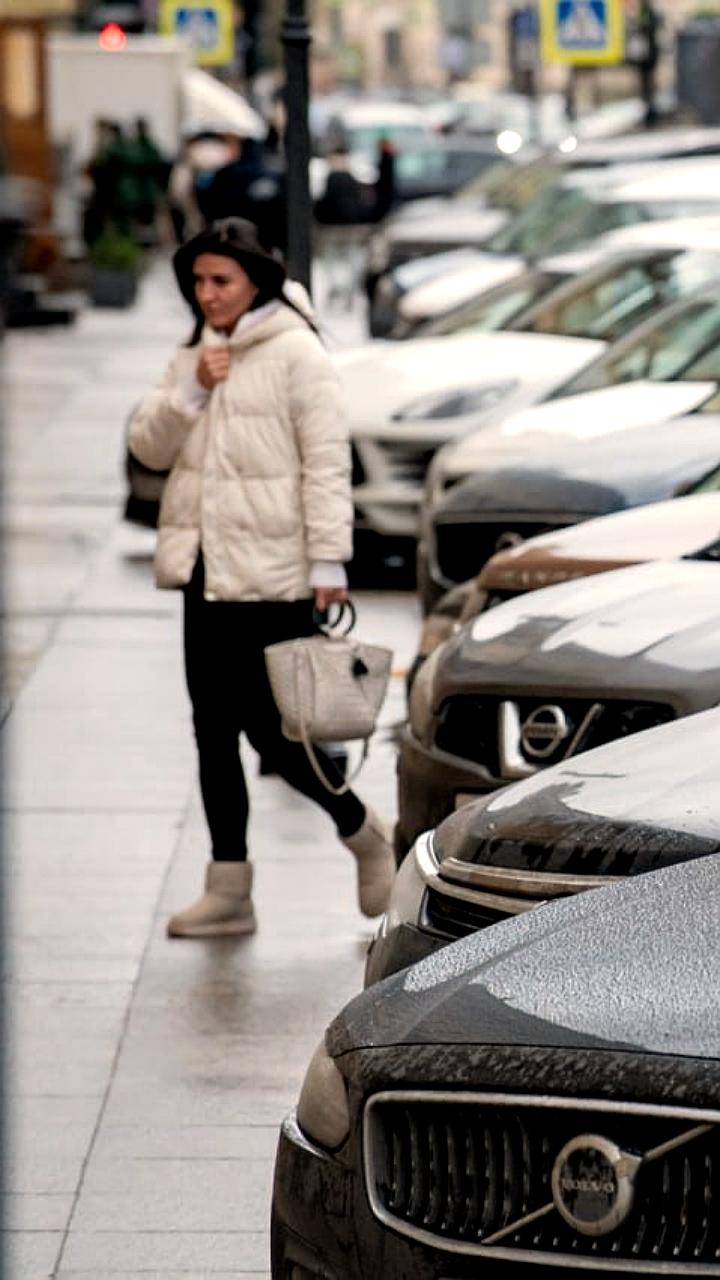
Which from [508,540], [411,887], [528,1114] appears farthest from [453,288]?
[528,1114]

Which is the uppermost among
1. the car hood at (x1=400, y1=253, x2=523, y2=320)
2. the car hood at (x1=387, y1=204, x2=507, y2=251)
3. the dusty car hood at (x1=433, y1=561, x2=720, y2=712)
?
the dusty car hood at (x1=433, y1=561, x2=720, y2=712)

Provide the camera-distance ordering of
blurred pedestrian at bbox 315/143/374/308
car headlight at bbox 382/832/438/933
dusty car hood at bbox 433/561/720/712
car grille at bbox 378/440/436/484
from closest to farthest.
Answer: car headlight at bbox 382/832/438/933
dusty car hood at bbox 433/561/720/712
car grille at bbox 378/440/436/484
blurred pedestrian at bbox 315/143/374/308

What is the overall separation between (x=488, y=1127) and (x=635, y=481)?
21.0 feet

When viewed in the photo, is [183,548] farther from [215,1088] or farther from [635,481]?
[635,481]

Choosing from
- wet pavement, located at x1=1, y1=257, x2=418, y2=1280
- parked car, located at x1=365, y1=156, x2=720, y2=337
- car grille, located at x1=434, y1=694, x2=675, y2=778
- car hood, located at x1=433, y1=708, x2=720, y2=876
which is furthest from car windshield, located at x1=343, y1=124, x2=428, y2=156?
car hood, located at x1=433, y1=708, x2=720, y2=876

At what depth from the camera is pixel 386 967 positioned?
17.6ft

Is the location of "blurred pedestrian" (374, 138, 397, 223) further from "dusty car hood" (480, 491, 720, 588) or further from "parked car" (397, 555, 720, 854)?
"parked car" (397, 555, 720, 854)

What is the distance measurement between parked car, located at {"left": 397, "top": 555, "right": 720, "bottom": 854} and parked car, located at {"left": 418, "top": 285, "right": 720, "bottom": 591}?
2.99 m

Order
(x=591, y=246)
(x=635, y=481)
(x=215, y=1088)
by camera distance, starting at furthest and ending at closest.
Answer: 1. (x=591, y=246)
2. (x=635, y=481)
3. (x=215, y=1088)

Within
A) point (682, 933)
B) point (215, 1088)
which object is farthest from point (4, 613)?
point (682, 933)

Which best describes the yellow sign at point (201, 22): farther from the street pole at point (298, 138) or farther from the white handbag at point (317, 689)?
the white handbag at point (317, 689)

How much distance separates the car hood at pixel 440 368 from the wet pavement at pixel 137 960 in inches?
38.4

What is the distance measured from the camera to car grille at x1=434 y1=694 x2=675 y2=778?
7.00m

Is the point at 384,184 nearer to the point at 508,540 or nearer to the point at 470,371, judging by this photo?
the point at 470,371
